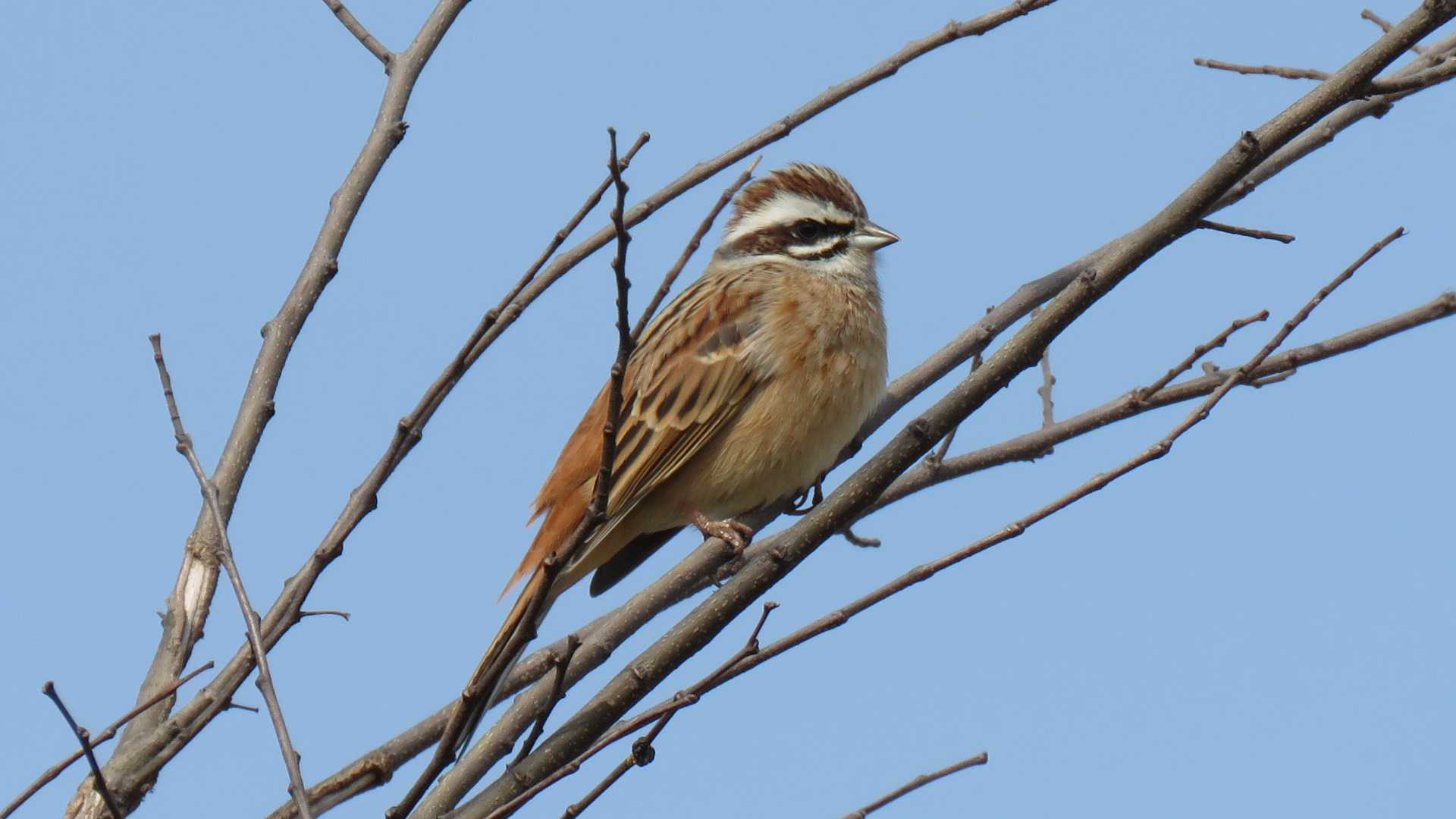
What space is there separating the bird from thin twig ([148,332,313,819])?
185 cm

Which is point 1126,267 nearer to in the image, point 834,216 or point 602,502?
point 602,502

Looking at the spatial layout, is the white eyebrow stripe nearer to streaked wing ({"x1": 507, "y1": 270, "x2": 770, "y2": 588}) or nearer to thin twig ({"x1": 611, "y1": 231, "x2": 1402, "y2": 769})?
streaked wing ({"x1": 507, "y1": 270, "x2": 770, "y2": 588})

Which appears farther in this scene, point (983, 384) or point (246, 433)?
point (246, 433)

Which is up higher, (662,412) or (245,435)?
(662,412)

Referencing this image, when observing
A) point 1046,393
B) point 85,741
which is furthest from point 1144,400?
point 85,741

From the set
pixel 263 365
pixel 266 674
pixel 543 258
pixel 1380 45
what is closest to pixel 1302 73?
pixel 1380 45

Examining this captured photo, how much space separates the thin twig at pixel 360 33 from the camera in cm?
570

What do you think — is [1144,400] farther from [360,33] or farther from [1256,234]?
[360,33]

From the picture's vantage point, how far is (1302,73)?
5980mm

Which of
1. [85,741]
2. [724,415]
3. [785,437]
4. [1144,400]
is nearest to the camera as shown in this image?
[85,741]

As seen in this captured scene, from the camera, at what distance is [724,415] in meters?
6.89

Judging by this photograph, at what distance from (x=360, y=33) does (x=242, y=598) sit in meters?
2.50

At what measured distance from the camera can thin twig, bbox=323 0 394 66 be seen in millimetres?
5695

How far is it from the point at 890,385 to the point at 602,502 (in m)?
2.84
